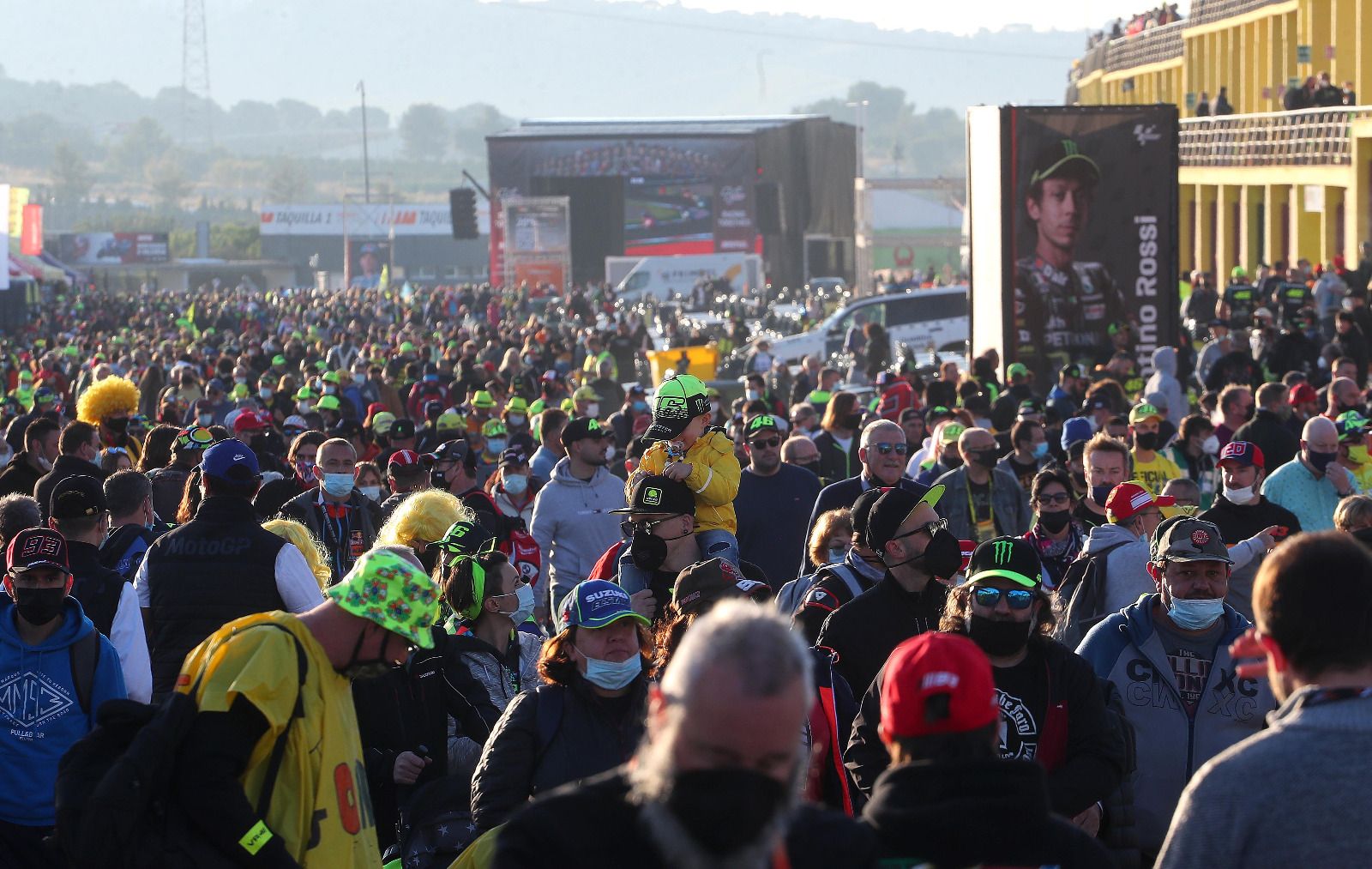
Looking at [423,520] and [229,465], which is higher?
[229,465]

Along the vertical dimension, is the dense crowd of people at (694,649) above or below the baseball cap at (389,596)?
below

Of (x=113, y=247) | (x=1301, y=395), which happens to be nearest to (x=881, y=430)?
(x=1301, y=395)

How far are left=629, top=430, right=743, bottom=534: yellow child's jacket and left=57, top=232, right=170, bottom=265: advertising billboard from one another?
11546 centimetres

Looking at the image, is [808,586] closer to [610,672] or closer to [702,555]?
[702,555]

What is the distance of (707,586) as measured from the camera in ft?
20.3

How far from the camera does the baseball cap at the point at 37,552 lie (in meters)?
5.68

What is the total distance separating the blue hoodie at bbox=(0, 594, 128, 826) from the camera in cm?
562

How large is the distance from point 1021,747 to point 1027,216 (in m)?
14.1

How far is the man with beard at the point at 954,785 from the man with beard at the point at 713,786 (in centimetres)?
40

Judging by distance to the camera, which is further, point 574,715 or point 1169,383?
point 1169,383

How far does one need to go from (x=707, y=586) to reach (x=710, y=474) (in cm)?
178

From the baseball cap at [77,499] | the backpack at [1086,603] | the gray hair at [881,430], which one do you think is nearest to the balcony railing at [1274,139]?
the gray hair at [881,430]

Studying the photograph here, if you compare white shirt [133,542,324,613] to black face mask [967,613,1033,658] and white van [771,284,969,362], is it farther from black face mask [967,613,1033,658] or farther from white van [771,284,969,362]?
white van [771,284,969,362]

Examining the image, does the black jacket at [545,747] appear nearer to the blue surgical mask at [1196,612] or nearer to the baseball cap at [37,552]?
the baseball cap at [37,552]
